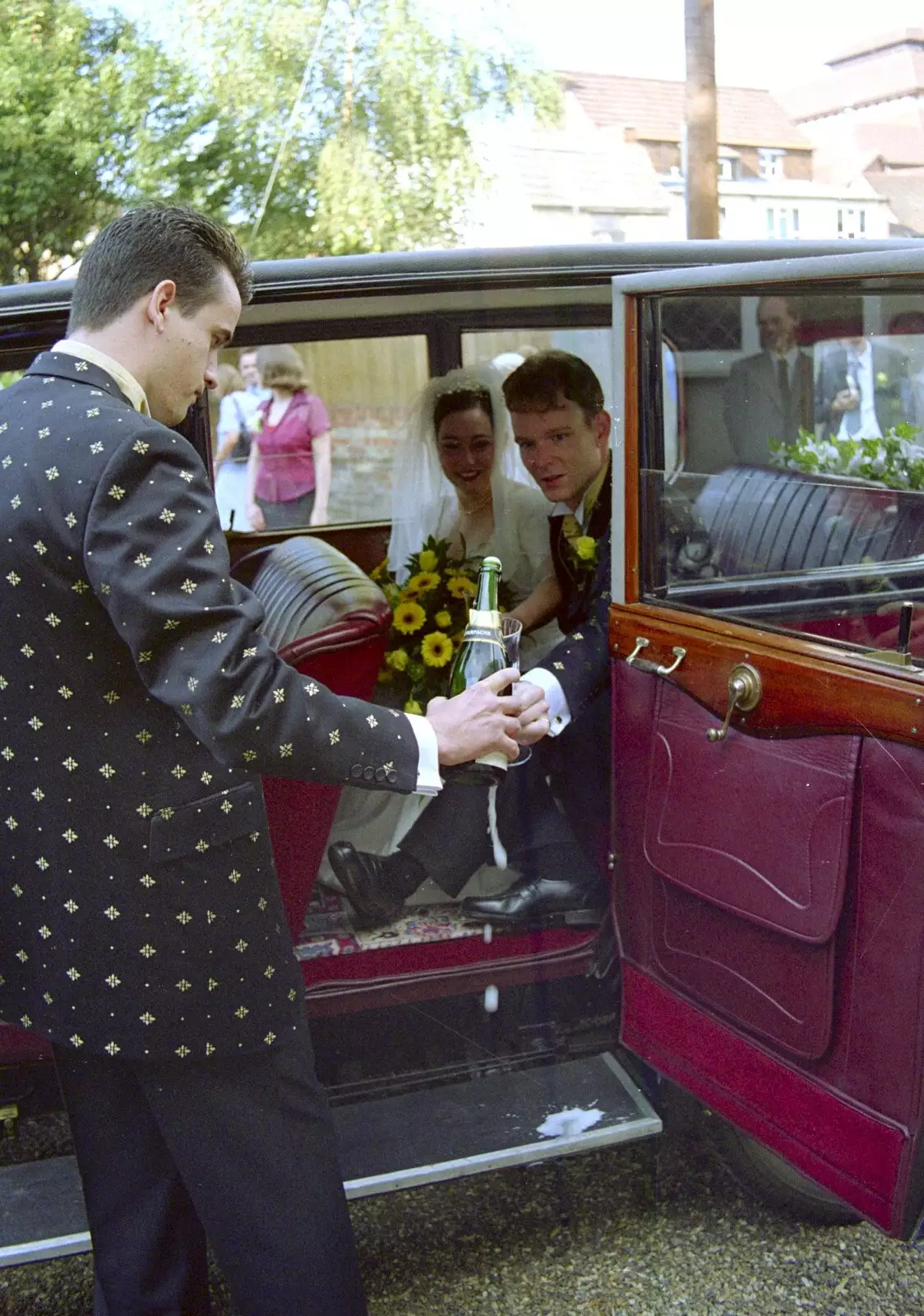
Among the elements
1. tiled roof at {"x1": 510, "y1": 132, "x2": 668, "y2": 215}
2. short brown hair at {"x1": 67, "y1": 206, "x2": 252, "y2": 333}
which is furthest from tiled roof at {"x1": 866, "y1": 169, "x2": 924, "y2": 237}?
short brown hair at {"x1": 67, "y1": 206, "x2": 252, "y2": 333}

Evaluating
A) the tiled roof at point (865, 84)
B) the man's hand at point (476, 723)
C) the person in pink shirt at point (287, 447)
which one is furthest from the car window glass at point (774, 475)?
the tiled roof at point (865, 84)

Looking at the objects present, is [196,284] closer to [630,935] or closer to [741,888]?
[741,888]

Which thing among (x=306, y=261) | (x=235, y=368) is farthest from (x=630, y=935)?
(x=235, y=368)

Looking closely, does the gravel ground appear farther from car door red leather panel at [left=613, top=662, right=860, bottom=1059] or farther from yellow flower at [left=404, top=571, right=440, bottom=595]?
yellow flower at [left=404, top=571, right=440, bottom=595]

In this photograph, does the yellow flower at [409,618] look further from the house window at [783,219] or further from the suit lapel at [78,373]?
the house window at [783,219]

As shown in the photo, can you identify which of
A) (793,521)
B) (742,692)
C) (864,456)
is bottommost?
(742,692)

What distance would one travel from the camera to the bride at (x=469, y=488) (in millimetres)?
3791

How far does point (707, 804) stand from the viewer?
89.8 inches

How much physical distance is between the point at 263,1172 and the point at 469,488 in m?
2.45

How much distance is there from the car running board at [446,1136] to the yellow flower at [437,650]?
94 centimetres

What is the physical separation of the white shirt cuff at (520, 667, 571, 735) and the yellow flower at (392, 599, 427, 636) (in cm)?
51

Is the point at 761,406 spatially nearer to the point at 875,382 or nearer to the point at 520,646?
the point at 875,382

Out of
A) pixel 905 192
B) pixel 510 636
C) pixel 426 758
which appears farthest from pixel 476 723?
pixel 905 192

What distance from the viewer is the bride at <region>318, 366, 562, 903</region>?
3.79 meters
